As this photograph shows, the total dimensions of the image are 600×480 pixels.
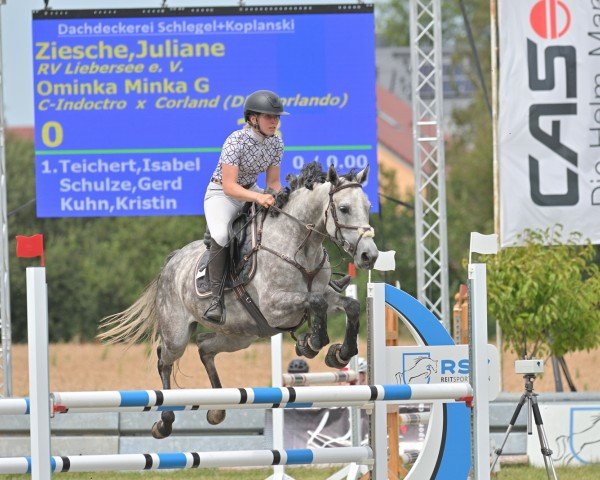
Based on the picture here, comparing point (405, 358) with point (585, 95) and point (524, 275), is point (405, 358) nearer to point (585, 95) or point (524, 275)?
point (524, 275)

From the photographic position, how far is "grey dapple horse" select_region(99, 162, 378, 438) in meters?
5.80

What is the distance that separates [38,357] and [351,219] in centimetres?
179

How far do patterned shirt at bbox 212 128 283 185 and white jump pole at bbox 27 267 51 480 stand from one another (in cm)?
187

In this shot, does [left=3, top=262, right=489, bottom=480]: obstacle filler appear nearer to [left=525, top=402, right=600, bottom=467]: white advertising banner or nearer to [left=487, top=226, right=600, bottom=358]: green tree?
[left=525, top=402, right=600, bottom=467]: white advertising banner

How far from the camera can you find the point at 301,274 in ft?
20.0

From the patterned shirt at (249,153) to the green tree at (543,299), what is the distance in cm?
410

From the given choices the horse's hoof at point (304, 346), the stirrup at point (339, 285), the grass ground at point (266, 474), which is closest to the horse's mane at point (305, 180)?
the stirrup at point (339, 285)

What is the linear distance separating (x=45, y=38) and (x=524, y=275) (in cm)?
496

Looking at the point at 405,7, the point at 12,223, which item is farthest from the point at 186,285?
the point at 405,7

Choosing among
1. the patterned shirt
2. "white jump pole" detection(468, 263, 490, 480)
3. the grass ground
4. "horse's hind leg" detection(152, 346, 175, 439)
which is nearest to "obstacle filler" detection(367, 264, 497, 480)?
"white jump pole" detection(468, 263, 490, 480)

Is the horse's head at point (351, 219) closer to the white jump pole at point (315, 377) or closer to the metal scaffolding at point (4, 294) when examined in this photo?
the white jump pole at point (315, 377)

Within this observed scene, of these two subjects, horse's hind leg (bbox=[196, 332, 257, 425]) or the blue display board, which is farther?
the blue display board

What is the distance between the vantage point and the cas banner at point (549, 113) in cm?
1109

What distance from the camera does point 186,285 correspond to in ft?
22.1
